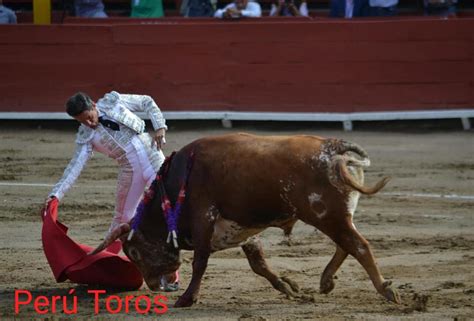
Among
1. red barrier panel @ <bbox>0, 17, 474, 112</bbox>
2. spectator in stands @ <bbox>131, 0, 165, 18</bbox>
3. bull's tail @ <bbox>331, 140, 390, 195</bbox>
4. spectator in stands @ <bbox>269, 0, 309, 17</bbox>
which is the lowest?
red barrier panel @ <bbox>0, 17, 474, 112</bbox>

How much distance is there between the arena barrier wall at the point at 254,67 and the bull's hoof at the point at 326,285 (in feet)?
21.5

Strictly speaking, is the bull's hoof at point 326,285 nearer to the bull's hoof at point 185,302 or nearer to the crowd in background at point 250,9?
the bull's hoof at point 185,302

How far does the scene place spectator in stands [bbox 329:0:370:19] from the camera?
1325 centimetres

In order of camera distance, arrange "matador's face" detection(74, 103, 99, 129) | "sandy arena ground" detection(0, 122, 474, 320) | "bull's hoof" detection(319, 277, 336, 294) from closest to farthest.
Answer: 1. "sandy arena ground" detection(0, 122, 474, 320)
2. "bull's hoof" detection(319, 277, 336, 294)
3. "matador's face" detection(74, 103, 99, 129)

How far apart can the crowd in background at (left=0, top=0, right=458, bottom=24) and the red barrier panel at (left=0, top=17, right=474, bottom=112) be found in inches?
12.3

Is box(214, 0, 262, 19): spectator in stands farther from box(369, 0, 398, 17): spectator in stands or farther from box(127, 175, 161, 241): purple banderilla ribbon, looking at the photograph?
box(127, 175, 161, 241): purple banderilla ribbon

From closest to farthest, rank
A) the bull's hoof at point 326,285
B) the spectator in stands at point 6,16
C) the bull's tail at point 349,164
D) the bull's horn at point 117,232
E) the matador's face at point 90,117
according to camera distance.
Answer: the bull's tail at point 349,164 → the bull's hoof at point 326,285 → the bull's horn at point 117,232 → the matador's face at point 90,117 → the spectator in stands at point 6,16

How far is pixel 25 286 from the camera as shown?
22.5 ft

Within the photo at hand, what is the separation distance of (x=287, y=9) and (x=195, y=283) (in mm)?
7808

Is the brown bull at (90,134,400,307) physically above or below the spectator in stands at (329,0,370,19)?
above

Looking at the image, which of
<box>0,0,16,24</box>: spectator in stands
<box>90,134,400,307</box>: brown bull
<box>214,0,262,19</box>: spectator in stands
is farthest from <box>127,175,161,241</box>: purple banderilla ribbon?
<box>0,0,16,24</box>: spectator in stands

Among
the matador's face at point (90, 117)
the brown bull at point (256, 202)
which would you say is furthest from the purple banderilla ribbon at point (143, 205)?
the matador's face at point (90, 117)

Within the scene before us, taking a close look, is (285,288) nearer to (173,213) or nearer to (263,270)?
(263,270)

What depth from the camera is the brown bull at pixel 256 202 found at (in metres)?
5.91
